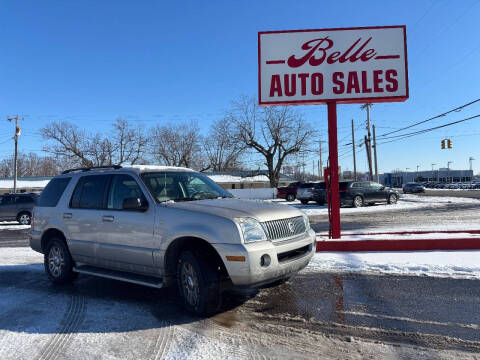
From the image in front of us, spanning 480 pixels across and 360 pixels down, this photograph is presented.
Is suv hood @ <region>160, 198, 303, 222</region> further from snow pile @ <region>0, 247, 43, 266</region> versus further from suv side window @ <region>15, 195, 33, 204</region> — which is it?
suv side window @ <region>15, 195, 33, 204</region>

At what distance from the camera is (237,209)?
4.40 meters

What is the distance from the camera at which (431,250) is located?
7.45 m

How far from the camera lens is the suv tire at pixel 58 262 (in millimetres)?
5832

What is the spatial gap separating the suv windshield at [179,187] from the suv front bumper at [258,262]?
1.25m

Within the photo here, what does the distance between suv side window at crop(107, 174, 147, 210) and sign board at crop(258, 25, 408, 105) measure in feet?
15.3

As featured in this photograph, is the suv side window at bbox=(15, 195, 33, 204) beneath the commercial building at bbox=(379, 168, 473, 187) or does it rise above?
beneath

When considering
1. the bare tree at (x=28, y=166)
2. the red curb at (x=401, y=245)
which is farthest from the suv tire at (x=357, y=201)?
the bare tree at (x=28, y=166)

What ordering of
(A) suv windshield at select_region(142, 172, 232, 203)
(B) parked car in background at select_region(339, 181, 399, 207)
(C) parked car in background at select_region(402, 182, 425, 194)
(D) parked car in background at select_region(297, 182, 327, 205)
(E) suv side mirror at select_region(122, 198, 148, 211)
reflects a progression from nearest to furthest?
(E) suv side mirror at select_region(122, 198, 148, 211) < (A) suv windshield at select_region(142, 172, 232, 203) < (B) parked car in background at select_region(339, 181, 399, 207) < (D) parked car in background at select_region(297, 182, 327, 205) < (C) parked car in background at select_region(402, 182, 425, 194)

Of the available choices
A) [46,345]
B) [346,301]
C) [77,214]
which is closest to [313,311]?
[346,301]

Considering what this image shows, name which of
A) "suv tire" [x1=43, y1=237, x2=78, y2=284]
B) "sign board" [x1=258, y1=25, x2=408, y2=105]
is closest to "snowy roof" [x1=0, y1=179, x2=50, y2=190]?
"suv tire" [x1=43, y1=237, x2=78, y2=284]

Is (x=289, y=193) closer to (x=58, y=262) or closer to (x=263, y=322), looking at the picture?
(x=58, y=262)

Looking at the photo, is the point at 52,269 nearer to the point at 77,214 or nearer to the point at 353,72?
the point at 77,214

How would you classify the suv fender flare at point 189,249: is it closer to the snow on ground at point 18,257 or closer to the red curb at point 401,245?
the red curb at point 401,245

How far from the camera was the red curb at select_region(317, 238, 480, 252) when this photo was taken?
24.1ft
